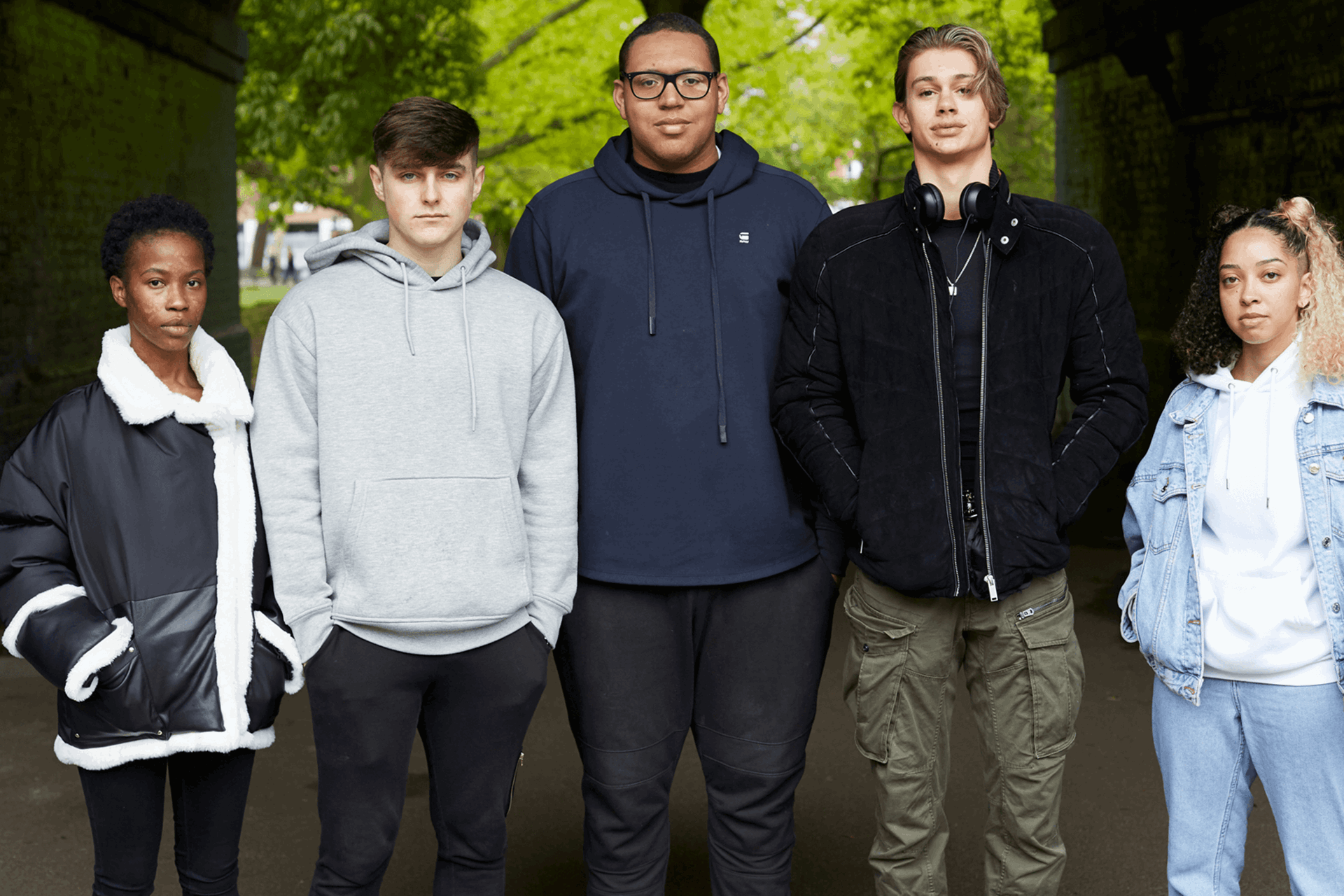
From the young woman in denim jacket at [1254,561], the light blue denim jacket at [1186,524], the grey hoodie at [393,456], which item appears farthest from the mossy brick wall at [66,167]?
the young woman in denim jacket at [1254,561]

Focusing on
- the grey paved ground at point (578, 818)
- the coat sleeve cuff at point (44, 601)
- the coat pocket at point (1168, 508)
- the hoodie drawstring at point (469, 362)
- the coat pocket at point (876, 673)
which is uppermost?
the hoodie drawstring at point (469, 362)

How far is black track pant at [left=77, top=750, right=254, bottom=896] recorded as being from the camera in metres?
2.60

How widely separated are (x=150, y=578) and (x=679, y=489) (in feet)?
3.82

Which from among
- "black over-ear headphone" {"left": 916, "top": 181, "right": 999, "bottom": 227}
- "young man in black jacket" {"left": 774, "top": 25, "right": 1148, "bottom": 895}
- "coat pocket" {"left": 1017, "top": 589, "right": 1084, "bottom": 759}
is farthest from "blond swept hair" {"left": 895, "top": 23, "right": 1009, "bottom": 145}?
"coat pocket" {"left": 1017, "top": 589, "right": 1084, "bottom": 759}

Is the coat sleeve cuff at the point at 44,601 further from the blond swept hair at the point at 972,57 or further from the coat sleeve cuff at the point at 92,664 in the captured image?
the blond swept hair at the point at 972,57

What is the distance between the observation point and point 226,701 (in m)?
2.58

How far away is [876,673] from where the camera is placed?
295 cm

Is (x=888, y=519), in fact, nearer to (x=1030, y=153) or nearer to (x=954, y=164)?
(x=954, y=164)

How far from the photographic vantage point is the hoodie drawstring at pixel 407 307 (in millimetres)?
2631

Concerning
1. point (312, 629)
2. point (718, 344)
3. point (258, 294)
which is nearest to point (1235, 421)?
point (718, 344)

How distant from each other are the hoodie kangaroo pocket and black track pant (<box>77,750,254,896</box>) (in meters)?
0.46

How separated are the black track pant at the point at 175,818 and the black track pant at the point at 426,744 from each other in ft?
0.64

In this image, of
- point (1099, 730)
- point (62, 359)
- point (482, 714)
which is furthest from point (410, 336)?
point (62, 359)

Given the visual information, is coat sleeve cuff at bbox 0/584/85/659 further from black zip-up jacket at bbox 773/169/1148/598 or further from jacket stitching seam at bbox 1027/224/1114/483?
jacket stitching seam at bbox 1027/224/1114/483
